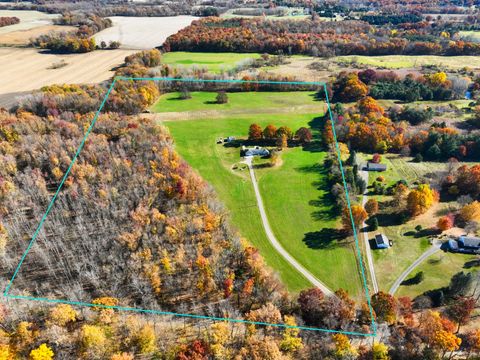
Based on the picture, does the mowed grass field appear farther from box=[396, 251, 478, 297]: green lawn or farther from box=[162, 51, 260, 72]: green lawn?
box=[162, 51, 260, 72]: green lawn

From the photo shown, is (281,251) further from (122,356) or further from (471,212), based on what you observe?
(471,212)

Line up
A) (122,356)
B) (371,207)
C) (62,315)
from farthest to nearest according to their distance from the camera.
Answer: (371,207)
(62,315)
(122,356)

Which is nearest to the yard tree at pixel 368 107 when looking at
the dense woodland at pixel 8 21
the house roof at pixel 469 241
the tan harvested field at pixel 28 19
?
the house roof at pixel 469 241

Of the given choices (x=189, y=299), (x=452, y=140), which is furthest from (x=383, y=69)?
(x=189, y=299)

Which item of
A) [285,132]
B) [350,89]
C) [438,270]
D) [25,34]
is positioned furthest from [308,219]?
[25,34]

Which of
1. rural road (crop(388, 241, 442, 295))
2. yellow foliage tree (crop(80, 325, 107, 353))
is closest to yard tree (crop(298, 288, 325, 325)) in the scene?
rural road (crop(388, 241, 442, 295))

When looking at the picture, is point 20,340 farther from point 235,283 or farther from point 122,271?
point 235,283

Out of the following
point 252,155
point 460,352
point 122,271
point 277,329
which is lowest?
point 460,352
